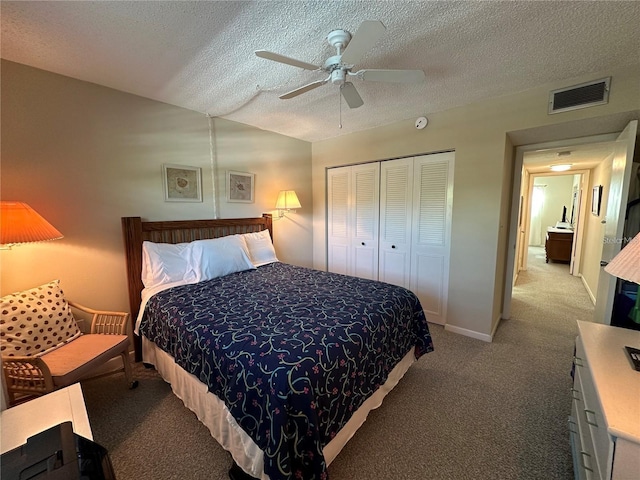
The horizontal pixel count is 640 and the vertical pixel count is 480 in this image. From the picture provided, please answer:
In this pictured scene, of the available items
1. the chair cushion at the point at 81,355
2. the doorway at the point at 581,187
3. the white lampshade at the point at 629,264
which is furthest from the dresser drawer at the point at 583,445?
the chair cushion at the point at 81,355

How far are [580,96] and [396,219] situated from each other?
6.39ft

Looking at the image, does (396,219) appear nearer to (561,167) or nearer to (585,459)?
(585,459)

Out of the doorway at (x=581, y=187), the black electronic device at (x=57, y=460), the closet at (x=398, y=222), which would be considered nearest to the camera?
the black electronic device at (x=57, y=460)

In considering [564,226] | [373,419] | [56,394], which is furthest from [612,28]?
[564,226]

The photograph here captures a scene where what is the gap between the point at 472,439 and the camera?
161cm

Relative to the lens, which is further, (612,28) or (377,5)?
(612,28)

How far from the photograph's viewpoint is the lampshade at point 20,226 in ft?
5.07

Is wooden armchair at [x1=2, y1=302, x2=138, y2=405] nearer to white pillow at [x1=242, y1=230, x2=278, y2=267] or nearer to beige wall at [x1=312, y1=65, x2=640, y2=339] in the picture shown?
white pillow at [x1=242, y1=230, x2=278, y2=267]

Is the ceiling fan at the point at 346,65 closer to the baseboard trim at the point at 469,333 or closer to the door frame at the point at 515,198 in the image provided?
the door frame at the point at 515,198

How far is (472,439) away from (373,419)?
24.2 inches

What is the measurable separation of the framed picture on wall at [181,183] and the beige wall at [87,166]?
0.20ft

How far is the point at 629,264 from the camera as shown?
1.05 metres

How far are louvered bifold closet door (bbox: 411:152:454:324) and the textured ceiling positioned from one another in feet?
2.68

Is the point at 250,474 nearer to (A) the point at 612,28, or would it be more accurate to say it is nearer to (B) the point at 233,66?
(B) the point at 233,66
